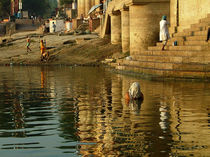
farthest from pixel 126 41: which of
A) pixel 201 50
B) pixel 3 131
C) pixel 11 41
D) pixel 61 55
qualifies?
pixel 3 131

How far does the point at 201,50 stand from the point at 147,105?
22.4 feet

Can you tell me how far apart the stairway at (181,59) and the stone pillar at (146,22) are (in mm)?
3579

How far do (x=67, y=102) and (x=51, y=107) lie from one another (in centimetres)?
98

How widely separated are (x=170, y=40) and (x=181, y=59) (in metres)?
3.95

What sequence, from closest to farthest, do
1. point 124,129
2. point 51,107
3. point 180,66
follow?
point 124,129 → point 51,107 → point 180,66

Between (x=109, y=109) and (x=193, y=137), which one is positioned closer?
(x=193, y=137)

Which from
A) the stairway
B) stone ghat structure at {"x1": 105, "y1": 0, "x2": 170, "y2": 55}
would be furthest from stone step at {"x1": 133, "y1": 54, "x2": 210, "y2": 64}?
stone ghat structure at {"x1": 105, "y1": 0, "x2": 170, "y2": 55}

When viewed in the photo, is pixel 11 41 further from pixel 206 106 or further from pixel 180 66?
pixel 206 106

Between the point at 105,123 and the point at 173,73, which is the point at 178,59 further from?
the point at 105,123

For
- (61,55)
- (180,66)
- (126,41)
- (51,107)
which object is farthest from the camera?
(61,55)

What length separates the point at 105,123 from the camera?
8.80 metres

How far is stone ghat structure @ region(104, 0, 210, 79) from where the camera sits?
17.3 m

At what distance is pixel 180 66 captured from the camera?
1725cm

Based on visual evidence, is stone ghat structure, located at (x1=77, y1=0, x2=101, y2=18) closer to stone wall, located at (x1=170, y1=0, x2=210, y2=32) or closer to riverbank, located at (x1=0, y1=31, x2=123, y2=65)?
riverbank, located at (x1=0, y1=31, x2=123, y2=65)
